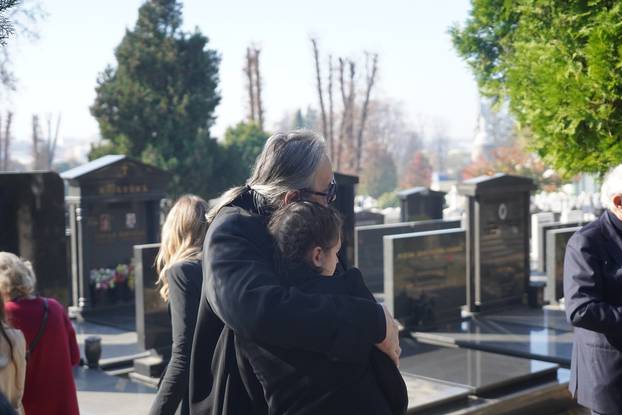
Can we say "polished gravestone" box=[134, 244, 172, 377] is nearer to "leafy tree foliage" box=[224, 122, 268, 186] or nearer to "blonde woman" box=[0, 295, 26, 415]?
"blonde woman" box=[0, 295, 26, 415]

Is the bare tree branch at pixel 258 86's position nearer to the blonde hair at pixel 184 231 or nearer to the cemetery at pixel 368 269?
the cemetery at pixel 368 269

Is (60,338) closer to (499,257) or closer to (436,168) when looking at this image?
(499,257)

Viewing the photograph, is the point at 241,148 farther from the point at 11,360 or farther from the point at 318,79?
the point at 11,360

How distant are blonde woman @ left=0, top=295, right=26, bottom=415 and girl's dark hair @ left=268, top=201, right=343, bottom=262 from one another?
1.65m

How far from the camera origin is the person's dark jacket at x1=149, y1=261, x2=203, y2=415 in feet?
12.2

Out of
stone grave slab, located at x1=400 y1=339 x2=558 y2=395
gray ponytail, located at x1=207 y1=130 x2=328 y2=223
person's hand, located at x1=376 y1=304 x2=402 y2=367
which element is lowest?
stone grave slab, located at x1=400 y1=339 x2=558 y2=395

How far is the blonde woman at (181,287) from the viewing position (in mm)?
3717

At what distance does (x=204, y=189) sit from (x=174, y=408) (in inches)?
1017

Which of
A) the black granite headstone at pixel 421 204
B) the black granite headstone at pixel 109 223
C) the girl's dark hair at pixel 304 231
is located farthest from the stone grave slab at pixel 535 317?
the girl's dark hair at pixel 304 231

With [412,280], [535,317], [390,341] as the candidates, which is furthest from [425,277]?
[390,341]

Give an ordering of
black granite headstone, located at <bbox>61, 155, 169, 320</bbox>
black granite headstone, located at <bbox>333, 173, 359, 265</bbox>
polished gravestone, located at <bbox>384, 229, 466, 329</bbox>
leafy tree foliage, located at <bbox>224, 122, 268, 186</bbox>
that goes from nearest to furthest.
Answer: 1. polished gravestone, located at <bbox>384, 229, 466, 329</bbox>
2. black granite headstone, located at <bbox>333, 173, 359, 265</bbox>
3. black granite headstone, located at <bbox>61, 155, 169, 320</bbox>
4. leafy tree foliage, located at <bbox>224, 122, 268, 186</bbox>

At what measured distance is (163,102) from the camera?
28875mm

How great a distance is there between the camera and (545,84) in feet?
23.5

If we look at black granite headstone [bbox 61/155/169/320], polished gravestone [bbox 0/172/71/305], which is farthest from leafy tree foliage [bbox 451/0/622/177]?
black granite headstone [bbox 61/155/169/320]
